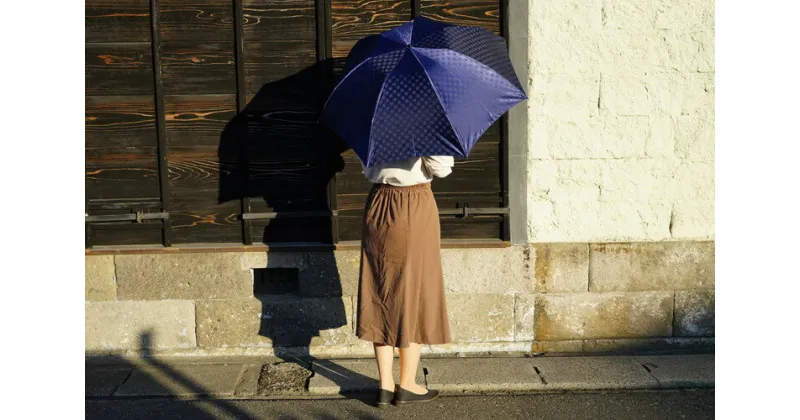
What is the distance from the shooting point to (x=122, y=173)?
5.80m

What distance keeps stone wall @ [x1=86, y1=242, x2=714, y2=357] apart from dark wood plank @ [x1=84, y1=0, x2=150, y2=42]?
1.56m

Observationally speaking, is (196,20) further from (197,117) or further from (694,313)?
(694,313)

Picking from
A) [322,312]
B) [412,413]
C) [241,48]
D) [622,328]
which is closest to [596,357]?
[622,328]

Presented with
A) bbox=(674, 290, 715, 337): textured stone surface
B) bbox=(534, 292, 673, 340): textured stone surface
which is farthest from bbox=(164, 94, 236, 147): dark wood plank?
bbox=(674, 290, 715, 337): textured stone surface

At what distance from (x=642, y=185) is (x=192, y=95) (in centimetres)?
328

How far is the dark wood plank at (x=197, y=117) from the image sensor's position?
225 inches

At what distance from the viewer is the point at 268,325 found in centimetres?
586

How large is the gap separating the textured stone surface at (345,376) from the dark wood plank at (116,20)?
265 cm

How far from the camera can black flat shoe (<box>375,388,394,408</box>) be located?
504 centimetres

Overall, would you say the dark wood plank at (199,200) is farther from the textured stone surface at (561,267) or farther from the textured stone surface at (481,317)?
the textured stone surface at (561,267)

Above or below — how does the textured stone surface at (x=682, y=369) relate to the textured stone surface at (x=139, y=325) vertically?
below

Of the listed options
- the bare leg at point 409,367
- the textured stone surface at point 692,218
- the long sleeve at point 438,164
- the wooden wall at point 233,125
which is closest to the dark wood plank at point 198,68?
the wooden wall at point 233,125

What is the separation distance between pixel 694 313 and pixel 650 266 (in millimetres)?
487

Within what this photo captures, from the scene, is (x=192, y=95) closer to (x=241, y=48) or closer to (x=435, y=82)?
(x=241, y=48)
